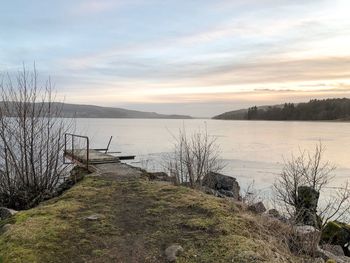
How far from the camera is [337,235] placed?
12.2m

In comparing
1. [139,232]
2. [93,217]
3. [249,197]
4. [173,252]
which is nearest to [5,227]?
[93,217]

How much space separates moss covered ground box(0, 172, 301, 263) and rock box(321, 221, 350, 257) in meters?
5.62

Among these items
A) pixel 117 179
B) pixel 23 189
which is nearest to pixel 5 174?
pixel 23 189

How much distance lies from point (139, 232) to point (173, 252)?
108 cm

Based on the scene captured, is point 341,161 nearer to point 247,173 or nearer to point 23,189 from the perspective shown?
point 247,173

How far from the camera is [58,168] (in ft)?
41.8

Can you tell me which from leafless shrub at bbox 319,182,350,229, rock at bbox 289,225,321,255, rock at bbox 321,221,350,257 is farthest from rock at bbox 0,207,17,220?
leafless shrub at bbox 319,182,350,229

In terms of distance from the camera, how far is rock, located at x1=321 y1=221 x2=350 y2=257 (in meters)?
12.2

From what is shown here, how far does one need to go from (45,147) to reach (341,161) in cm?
2404

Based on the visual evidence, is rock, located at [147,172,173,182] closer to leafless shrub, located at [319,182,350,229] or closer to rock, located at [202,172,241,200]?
rock, located at [202,172,241,200]

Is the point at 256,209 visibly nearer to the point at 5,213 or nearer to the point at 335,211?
the point at 335,211

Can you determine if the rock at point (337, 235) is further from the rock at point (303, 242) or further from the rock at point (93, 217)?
the rock at point (93, 217)

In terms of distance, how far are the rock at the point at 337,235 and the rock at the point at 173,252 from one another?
7925mm

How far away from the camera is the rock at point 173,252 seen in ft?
18.3
